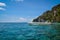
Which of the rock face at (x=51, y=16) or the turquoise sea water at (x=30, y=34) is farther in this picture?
the rock face at (x=51, y=16)

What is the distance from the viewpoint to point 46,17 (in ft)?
108

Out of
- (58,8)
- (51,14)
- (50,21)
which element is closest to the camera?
(50,21)

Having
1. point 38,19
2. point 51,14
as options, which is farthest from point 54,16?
point 38,19

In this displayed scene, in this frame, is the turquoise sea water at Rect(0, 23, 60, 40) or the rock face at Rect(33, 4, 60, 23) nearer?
the turquoise sea water at Rect(0, 23, 60, 40)

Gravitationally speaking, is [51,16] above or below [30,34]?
above

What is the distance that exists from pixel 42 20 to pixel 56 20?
3125mm

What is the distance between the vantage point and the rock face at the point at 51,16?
31.3 metres

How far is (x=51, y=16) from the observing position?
3128 centimetres

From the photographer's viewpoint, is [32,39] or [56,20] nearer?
[32,39]

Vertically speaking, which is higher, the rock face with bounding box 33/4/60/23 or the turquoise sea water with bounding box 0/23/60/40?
the rock face with bounding box 33/4/60/23

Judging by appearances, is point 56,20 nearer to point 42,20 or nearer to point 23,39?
point 42,20

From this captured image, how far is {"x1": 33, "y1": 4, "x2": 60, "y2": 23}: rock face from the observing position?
103 feet

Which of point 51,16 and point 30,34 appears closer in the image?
point 30,34

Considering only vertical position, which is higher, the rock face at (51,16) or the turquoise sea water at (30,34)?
the rock face at (51,16)
